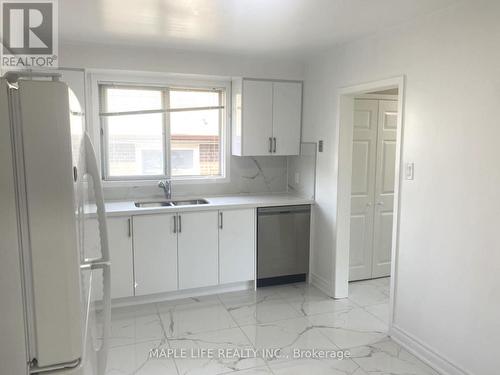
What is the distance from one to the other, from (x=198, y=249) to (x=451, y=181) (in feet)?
7.49

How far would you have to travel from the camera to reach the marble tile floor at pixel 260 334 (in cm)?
266

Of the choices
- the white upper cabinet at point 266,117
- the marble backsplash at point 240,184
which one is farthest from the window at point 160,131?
the white upper cabinet at point 266,117

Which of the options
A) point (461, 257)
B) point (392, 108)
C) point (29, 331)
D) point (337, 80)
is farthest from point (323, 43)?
point (29, 331)

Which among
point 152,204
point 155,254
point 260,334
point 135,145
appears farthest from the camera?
point 135,145

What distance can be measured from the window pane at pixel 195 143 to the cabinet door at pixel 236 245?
0.77m

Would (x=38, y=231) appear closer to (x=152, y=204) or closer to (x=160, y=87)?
(x=152, y=204)

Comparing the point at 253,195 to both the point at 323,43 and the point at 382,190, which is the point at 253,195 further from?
the point at 323,43

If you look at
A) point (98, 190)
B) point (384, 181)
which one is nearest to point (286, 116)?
point (384, 181)

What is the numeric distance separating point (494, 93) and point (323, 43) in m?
1.66

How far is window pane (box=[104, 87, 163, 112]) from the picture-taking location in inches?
154

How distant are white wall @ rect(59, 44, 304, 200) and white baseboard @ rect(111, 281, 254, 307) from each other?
3.37 feet

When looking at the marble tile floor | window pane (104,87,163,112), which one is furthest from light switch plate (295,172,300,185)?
window pane (104,87,163,112)

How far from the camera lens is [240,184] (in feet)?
14.6

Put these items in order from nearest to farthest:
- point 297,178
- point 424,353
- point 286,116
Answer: point 424,353, point 286,116, point 297,178
